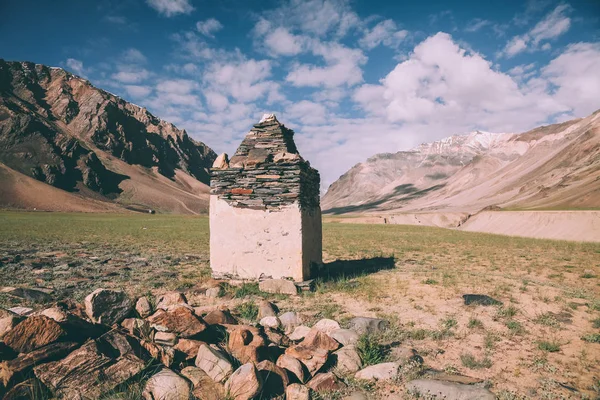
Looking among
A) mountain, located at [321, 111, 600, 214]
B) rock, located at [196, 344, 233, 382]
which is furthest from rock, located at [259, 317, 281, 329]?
mountain, located at [321, 111, 600, 214]

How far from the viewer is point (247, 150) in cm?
1037

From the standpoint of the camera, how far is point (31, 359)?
353 cm

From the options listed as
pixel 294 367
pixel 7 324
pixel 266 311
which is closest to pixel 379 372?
pixel 294 367

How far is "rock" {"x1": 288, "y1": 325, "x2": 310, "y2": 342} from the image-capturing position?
525cm

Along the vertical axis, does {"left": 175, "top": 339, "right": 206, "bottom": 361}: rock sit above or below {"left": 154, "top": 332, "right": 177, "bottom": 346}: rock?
below

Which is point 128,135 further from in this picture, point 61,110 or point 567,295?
point 567,295

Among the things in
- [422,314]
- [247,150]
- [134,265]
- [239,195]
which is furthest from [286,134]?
[134,265]

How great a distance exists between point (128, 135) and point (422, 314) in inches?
7553

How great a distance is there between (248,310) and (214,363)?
2805 mm

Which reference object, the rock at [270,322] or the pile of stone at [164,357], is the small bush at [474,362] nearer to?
the pile of stone at [164,357]

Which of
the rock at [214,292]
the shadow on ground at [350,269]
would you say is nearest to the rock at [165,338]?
the rock at [214,292]

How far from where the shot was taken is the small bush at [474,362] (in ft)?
14.7

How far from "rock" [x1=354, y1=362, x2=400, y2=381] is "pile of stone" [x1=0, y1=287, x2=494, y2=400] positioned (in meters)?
0.01

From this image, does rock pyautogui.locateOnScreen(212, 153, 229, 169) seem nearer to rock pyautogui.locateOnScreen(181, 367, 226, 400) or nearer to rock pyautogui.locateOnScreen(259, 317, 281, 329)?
rock pyautogui.locateOnScreen(259, 317, 281, 329)
